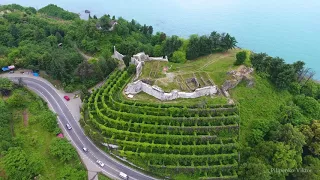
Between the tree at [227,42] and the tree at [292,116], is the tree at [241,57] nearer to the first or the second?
the tree at [227,42]

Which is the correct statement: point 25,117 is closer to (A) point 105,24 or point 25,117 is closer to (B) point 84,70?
(B) point 84,70

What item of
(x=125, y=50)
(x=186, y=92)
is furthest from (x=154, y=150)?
(x=125, y=50)

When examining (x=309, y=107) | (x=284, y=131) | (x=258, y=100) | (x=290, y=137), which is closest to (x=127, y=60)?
(x=258, y=100)

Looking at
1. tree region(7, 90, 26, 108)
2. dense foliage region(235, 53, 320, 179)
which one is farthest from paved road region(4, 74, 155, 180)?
dense foliage region(235, 53, 320, 179)

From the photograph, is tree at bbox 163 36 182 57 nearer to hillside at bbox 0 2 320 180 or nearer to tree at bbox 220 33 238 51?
hillside at bbox 0 2 320 180

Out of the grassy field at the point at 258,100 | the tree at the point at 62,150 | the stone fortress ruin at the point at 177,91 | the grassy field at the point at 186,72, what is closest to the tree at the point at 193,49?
the grassy field at the point at 186,72

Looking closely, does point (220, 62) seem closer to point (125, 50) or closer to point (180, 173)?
point (125, 50)
